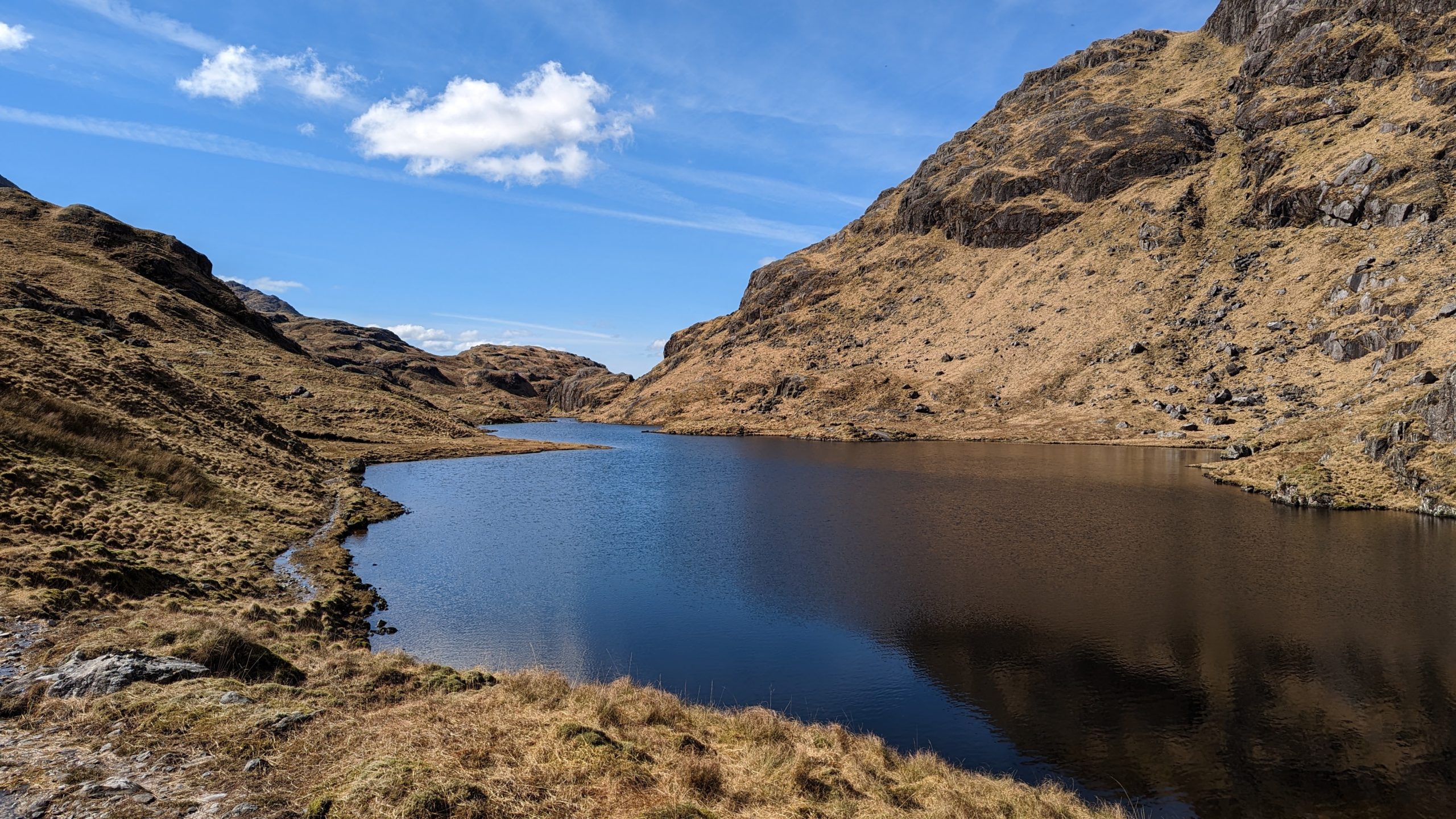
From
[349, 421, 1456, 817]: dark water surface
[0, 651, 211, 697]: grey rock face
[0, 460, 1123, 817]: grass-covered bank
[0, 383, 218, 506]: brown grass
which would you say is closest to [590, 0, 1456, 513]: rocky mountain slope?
[349, 421, 1456, 817]: dark water surface

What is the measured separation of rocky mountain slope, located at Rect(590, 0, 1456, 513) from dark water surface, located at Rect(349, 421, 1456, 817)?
24.7 meters

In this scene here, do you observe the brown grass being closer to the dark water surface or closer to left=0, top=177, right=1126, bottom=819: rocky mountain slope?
left=0, top=177, right=1126, bottom=819: rocky mountain slope

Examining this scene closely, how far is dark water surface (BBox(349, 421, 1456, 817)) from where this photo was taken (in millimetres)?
18906

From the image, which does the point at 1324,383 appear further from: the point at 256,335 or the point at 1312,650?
the point at 256,335

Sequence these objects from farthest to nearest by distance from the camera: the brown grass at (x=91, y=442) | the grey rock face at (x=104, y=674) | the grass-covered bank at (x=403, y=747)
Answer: the brown grass at (x=91, y=442) < the grey rock face at (x=104, y=674) < the grass-covered bank at (x=403, y=747)

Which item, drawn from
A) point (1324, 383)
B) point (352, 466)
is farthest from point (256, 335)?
point (1324, 383)

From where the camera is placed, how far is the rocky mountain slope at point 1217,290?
7831 cm

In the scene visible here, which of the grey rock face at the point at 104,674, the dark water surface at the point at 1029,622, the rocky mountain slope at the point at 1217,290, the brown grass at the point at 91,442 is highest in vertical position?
the rocky mountain slope at the point at 1217,290

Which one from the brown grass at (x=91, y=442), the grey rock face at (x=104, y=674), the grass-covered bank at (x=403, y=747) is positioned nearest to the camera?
the grass-covered bank at (x=403, y=747)

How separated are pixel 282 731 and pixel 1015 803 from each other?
15659mm

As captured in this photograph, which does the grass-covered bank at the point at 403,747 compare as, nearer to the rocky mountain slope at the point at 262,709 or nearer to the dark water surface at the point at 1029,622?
the rocky mountain slope at the point at 262,709

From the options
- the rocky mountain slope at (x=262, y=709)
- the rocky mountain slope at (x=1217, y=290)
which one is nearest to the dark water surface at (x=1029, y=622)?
the rocky mountain slope at (x=262, y=709)

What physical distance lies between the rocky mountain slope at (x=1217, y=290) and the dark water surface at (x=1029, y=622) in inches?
974

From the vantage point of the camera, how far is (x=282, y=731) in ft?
43.2
